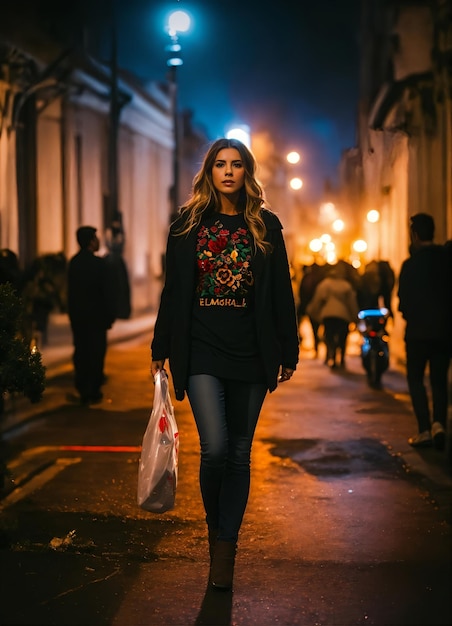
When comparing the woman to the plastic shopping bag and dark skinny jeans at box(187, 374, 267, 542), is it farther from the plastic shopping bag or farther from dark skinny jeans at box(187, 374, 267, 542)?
the plastic shopping bag

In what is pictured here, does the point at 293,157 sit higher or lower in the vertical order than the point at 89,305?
higher

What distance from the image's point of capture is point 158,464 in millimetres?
5020

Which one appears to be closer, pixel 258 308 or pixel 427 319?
pixel 258 308

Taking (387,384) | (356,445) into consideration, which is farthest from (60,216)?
(356,445)

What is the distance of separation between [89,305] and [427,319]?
420cm

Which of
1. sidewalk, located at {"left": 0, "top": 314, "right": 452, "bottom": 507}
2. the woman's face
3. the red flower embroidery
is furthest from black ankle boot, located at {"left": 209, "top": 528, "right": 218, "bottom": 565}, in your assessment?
sidewalk, located at {"left": 0, "top": 314, "right": 452, "bottom": 507}

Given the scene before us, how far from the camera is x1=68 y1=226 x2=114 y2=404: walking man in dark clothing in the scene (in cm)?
1135

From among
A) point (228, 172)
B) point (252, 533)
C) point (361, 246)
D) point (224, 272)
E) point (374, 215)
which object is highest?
point (374, 215)

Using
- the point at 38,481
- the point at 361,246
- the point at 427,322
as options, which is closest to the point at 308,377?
the point at 427,322

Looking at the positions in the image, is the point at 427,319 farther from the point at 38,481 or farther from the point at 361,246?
the point at 361,246

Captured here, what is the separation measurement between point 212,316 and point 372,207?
18674mm

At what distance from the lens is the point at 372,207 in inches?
912

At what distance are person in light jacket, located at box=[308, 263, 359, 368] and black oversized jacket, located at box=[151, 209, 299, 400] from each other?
35.2 feet

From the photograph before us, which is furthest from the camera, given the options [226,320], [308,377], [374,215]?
[374,215]
